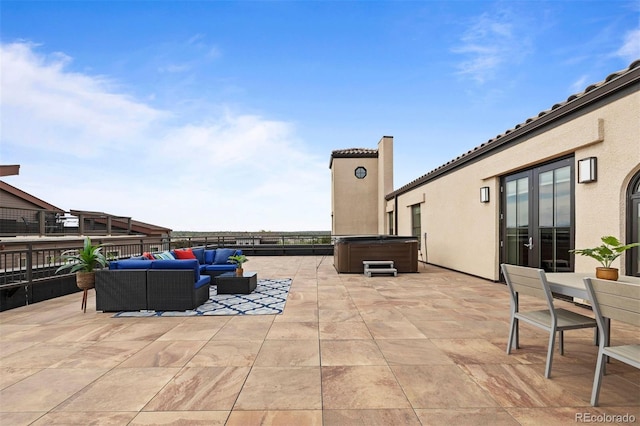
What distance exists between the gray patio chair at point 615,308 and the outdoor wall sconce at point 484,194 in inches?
192

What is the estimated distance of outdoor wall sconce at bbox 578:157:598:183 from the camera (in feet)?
12.7

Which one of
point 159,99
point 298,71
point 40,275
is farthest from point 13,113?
point 298,71

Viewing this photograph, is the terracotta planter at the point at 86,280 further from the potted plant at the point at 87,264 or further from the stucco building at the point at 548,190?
the stucco building at the point at 548,190

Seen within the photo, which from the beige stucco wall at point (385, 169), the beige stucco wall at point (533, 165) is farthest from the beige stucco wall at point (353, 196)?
the beige stucco wall at point (533, 165)

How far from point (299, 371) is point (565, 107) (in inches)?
197

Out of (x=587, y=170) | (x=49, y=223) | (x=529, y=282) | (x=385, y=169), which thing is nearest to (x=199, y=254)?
(x=529, y=282)

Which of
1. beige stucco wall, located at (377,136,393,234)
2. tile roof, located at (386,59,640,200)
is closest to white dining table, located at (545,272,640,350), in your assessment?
tile roof, located at (386,59,640,200)

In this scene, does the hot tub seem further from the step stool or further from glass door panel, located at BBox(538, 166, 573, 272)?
glass door panel, located at BBox(538, 166, 573, 272)

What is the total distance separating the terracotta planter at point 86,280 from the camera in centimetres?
416

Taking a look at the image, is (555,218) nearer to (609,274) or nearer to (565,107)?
(565,107)

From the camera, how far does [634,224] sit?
347cm

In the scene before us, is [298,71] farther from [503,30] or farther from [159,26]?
[503,30]

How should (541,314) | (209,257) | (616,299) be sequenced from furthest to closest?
(209,257) < (541,314) < (616,299)

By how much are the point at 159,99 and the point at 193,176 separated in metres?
5.56
